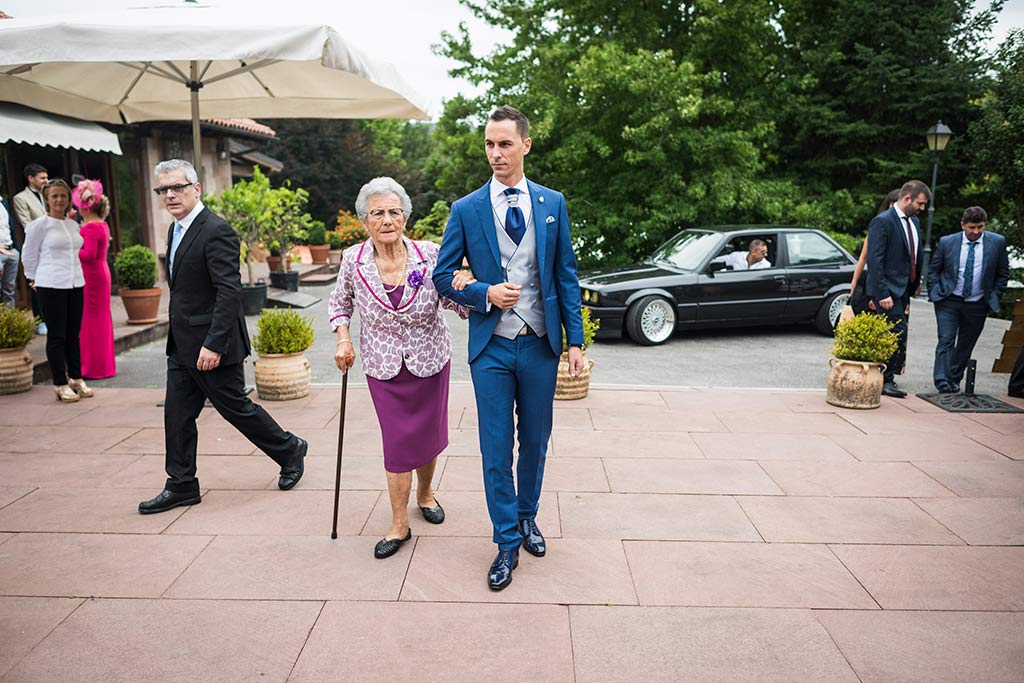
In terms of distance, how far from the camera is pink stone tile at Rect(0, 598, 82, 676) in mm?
2912

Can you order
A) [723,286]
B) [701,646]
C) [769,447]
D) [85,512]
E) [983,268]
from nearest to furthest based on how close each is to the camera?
1. [701,646]
2. [85,512]
3. [769,447]
4. [983,268]
5. [723,286]

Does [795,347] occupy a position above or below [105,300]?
below

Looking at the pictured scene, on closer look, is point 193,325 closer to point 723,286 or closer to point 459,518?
point 459,518

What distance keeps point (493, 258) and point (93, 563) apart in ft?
7.92

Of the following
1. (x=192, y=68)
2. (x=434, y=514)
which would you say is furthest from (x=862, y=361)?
(x=192, y=68)

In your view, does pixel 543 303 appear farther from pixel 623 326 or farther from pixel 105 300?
pixel 623 326

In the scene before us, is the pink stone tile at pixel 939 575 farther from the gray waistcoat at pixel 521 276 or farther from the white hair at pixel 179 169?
the white hair at pixel 179 169

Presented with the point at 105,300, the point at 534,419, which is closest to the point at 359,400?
the point at 105,300

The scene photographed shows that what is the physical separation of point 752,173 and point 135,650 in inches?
545

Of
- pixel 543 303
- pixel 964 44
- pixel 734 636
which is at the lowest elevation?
pixel 734 636

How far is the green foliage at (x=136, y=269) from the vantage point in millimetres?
9867

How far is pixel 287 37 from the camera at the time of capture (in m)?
5.42

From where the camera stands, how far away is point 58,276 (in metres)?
6.56

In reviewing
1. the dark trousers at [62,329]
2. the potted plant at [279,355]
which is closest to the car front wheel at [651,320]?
the potted plant at [279,355]
